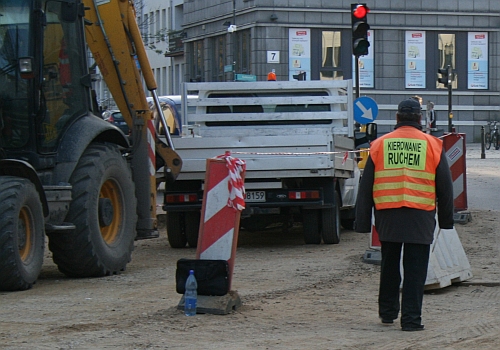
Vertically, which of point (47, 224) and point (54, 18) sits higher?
point (54, 18)

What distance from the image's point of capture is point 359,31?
2059 cm

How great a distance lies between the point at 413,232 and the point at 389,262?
1.13 feet

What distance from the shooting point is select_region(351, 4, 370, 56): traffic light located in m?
20.4

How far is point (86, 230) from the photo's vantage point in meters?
11.5

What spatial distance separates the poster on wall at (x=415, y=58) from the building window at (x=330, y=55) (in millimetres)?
3192

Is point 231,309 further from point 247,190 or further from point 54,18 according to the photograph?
point 247,190

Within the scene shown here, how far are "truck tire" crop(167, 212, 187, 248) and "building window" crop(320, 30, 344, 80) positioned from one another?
38.5m

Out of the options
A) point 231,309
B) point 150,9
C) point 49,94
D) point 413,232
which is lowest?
point 231,309

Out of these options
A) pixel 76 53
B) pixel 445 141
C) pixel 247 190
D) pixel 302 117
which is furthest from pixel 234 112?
pixel 76 53

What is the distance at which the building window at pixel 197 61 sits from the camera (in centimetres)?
5997

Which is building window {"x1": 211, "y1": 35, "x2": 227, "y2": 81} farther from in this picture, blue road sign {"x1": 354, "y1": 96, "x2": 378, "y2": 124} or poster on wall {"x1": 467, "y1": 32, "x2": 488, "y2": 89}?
blue road sign {"x1": 354, "y1": 96, "x2": 378, "y2": 124}

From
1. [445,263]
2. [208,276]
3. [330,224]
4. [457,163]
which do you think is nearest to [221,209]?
[208,276]

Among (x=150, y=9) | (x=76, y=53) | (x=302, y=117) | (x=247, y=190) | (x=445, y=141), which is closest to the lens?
(x=76, y=53)

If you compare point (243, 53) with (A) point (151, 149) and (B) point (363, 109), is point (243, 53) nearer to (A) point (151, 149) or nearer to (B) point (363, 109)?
(B) point (363, 109)
